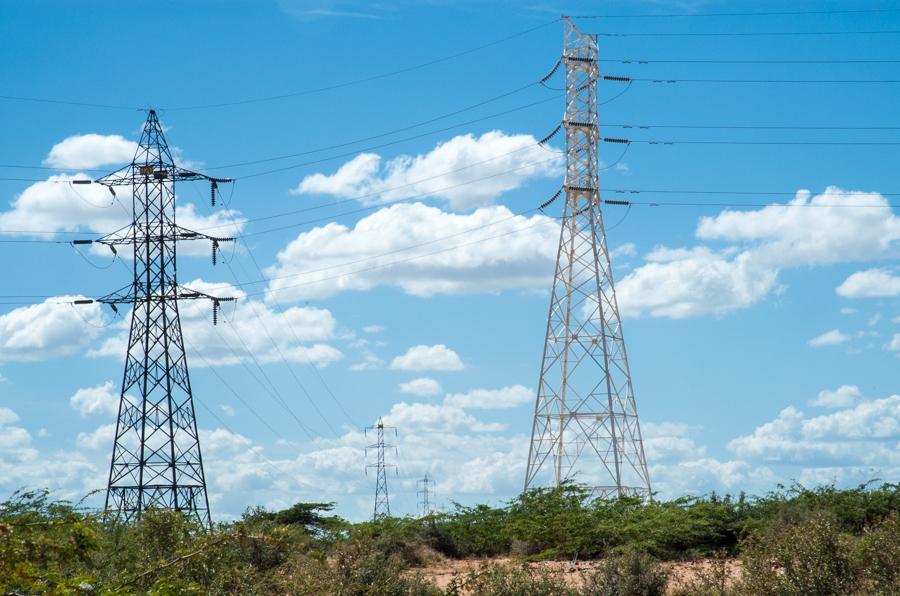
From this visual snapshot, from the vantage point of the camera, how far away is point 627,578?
95.1 ft

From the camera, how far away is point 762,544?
26562 millimetres

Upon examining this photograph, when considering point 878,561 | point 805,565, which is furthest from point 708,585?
point 878,561

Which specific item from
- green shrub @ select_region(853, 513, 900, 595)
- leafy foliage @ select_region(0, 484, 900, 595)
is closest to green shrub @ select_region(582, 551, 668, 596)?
leafy foliage @ select_region(0, 484, 900, 595)

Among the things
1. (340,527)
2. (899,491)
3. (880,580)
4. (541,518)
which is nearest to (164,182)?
(340,527)

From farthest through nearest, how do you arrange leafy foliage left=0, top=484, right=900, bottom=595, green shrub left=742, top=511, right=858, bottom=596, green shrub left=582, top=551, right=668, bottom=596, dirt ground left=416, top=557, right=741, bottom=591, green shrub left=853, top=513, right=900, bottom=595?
1. dirt ground left=416, top=557, right=741, bottom=591
2. green shrub left=582, top=551, right=668, bottom=596
3. green shrub left=853, top=513, right=900, bottom=595
4. green shrub left=742, top=511, right=858, bottom=596
5. leafy foliage left=0, top=484, right=900, bottom=595

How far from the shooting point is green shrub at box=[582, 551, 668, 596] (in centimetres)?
2880

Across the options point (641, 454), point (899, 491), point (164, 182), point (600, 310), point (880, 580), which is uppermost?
point (164, 182)

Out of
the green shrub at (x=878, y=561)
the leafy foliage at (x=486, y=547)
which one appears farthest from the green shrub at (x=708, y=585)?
the green shrub at (x=878, y=561)

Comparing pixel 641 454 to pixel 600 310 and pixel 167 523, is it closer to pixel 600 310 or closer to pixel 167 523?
pixel 600 310

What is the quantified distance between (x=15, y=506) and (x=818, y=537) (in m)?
21.6

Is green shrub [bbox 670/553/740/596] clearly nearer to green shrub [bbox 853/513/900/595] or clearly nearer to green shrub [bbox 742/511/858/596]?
green shrub [bbox 742/511/858/596]

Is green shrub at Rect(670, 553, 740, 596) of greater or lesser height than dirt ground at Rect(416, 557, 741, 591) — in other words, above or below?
below

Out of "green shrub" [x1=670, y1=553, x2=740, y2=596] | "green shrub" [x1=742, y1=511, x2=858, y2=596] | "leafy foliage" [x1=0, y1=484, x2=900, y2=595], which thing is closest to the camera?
"leafy foliage" [x1=0, y1=484, x2=900, y2=595]

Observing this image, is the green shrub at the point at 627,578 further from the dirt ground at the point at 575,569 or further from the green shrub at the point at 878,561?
the green shrub at the point at 878,561
